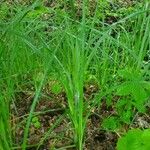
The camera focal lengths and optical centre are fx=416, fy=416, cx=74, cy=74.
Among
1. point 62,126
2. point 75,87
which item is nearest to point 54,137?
point 62,126

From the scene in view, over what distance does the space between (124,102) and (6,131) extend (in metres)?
0.53

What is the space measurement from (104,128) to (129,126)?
17 cm

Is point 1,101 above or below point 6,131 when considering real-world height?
above

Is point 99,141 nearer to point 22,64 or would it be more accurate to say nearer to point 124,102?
point 124,102

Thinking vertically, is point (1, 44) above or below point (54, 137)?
above

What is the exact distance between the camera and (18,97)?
2246mm

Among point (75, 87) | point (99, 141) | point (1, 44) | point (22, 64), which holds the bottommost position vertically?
point (99, 141)

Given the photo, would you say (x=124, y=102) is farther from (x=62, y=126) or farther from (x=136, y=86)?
(x=62, y=126)

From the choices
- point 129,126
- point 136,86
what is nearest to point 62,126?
point 129,126

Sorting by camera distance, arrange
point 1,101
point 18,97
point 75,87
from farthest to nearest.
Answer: point 18,97 < point 75,87 < point 1,101

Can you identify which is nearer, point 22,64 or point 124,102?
point 124,102

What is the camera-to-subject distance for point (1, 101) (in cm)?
151

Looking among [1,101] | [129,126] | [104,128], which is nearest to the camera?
[1,101]

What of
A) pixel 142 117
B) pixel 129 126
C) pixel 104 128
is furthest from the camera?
pixel 142 117
